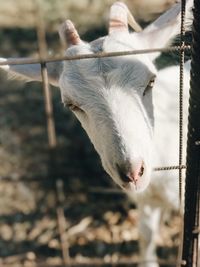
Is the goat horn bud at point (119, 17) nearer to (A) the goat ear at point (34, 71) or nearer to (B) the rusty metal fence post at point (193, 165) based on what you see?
(A) the goat ear at point (34, 71)

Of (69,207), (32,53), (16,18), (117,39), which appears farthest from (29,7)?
(117,39)

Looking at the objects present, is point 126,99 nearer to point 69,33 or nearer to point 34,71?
point 69,33

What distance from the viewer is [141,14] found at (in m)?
5.07

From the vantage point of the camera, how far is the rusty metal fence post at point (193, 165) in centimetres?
194

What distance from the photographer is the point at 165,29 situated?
9.19 ft

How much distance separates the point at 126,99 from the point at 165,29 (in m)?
0.50

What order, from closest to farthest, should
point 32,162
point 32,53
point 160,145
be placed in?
point 160,145
point 32,162
point 32,53

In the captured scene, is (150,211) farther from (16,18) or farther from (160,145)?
(16,18)

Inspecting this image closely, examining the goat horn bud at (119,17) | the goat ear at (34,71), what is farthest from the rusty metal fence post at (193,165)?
the goat ear at (34,71)

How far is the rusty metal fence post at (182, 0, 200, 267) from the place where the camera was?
1.94m

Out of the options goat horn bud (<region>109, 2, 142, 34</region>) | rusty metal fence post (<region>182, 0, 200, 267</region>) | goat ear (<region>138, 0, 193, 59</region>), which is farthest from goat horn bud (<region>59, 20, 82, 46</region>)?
rusty metal fence post (<region>182, 0, 200, 267</region>)

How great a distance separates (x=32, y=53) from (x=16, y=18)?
3.44 ft

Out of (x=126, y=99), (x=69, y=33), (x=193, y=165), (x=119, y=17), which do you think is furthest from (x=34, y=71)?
(x=193, y=165)

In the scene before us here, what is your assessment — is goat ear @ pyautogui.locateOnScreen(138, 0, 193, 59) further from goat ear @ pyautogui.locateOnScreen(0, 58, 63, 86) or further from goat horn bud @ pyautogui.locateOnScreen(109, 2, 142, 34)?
goat ear @ pyautogui.locateOnScreen(0, 58, 63, 86)
